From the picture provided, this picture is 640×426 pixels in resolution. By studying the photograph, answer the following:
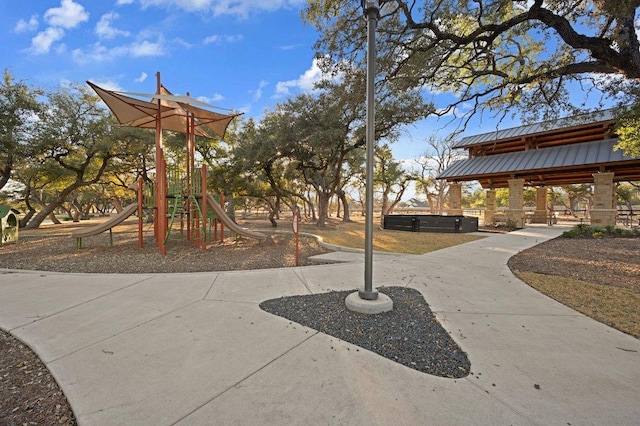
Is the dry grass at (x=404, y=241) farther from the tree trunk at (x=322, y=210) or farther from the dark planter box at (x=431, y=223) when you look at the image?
the tree trunk at (x=322, y=210)

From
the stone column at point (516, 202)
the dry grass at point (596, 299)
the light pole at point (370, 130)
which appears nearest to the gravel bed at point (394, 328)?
the light pole at point (370, 130)

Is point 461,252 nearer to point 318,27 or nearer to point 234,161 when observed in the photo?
point 318,27

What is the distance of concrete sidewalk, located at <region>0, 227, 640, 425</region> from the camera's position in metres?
1.79

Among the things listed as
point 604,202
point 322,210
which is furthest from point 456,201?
point 322,210

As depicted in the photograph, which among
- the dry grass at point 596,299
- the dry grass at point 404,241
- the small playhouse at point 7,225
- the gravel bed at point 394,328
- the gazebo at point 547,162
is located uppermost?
the gazebo at point 547,162

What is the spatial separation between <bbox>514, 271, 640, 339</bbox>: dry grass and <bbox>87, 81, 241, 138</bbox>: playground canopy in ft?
29.1

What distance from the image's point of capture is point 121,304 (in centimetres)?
374

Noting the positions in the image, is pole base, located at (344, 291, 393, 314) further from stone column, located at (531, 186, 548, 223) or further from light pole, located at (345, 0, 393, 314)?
stone column, located at (531, 186, 548, 223)

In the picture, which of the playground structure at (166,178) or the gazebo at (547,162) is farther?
the gazebo at (547,162)

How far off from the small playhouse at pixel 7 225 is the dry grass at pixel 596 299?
589 inches

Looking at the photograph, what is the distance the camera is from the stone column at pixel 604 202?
44.2ft

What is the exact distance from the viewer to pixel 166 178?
846cm

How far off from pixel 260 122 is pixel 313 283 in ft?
49.5

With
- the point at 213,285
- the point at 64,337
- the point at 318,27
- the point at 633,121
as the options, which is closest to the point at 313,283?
the point at 213,285
